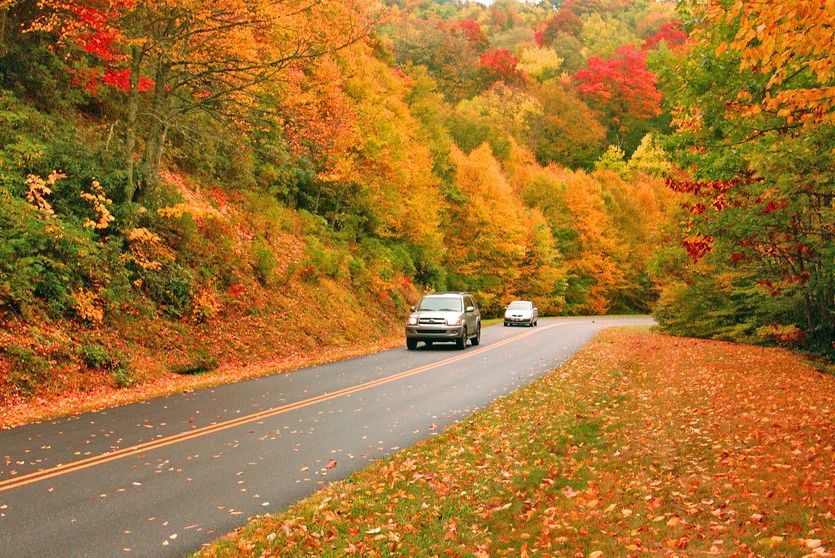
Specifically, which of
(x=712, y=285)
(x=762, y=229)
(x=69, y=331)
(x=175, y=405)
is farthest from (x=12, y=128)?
(x=712, y=285)

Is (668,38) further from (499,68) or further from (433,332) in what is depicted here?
(433,332)

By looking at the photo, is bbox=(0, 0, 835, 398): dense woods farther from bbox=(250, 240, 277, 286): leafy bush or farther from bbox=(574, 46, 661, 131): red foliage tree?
bbox=(574, 46, 661, 131): red foliage tree

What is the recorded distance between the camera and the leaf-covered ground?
5484 mm

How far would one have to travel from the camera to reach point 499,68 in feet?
280

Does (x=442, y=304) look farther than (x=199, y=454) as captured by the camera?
Yes

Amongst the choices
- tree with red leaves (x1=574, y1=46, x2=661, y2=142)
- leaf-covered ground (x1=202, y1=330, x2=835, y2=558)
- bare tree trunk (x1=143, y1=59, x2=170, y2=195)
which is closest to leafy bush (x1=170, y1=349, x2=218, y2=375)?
bare tree trunk (x1=143, y1=59, x2=170, y2=195)

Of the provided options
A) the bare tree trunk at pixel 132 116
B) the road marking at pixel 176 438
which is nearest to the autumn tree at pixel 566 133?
the bare tree trunk at pixel 132 116

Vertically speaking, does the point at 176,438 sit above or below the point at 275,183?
below

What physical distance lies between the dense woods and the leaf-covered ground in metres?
4.31

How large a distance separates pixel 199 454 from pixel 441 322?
14618 mm

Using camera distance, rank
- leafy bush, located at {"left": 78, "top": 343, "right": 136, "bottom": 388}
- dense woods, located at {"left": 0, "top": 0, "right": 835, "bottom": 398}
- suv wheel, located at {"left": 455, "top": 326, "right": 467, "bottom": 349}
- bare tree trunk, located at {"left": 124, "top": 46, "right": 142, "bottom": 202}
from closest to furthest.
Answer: dense woods, located at {"left": 0, "top": 0, "right": 835, "bottom": 398}, leafy bush, located at {"left": 78, "top": 343, "right": 136, "bottom": 388}, bare tree trunk, located at {"left": 124, "top": 46, "right": 142, "bottom": 202}, suv wheel, located at {"left": 455, "top": 326, "right": 467, "bottom": 349}

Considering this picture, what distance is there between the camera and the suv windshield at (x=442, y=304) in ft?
76.3

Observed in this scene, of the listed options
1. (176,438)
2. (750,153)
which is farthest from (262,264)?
(750,153)

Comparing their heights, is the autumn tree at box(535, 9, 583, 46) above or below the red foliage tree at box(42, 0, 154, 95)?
above
